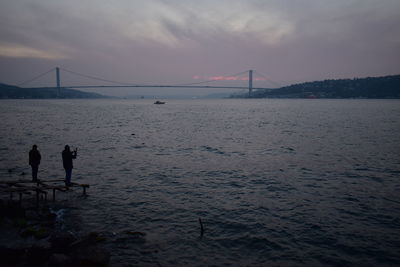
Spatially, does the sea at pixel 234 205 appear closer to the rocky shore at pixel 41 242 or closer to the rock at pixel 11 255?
the rocky shore at pixel 41 242

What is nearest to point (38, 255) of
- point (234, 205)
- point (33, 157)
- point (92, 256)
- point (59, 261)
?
Result: point (59, 261)

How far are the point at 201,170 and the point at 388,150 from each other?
18.8 meters

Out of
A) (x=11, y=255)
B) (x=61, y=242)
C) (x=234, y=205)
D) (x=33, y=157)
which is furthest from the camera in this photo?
(x=33, y=157)

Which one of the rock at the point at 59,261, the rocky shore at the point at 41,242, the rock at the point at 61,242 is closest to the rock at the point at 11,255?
the rocky shore at the point at 41,242

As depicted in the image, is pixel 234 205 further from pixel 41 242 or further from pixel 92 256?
pixel 41 242

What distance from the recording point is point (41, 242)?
28.2ft

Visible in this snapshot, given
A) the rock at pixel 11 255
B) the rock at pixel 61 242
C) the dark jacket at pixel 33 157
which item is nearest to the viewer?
the rock at pixel 11 255

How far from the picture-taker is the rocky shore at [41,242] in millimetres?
7340

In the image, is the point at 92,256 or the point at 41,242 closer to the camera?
the point at 92,256

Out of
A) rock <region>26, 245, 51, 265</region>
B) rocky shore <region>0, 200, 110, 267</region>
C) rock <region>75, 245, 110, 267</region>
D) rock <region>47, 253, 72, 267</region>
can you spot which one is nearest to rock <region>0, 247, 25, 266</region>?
rocky shore <region>0, 200, 110, 267</region>

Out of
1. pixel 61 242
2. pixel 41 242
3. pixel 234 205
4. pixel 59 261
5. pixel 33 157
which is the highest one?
pixel 33 157

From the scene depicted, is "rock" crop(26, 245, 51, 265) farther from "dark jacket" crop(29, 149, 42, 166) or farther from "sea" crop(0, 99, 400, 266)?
"dark jacket" crop(29, 149, 42, 166)

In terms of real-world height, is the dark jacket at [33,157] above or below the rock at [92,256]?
above

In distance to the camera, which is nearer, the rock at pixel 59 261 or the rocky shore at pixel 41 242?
the rock at pixel 59 261
